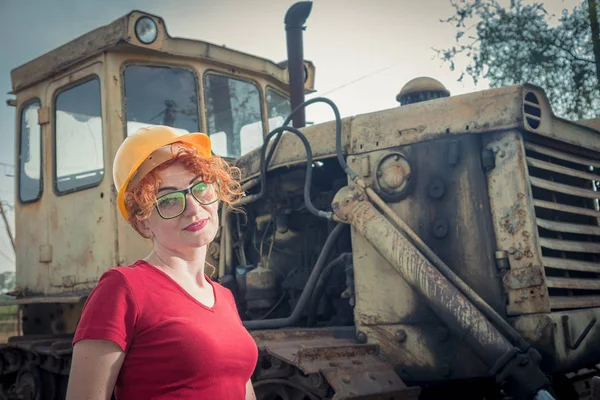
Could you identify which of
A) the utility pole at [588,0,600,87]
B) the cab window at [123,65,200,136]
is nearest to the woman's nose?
the cab window at [123,65,200,136]

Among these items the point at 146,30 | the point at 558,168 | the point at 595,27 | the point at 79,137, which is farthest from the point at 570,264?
the point at 595,27

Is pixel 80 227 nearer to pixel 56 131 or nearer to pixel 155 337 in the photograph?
pixel 56 131

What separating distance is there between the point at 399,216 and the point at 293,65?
2.02 metres

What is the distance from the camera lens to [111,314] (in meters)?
1.30

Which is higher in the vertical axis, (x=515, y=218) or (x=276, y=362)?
(x=515, y=218)

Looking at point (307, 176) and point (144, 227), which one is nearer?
point (144, 227)

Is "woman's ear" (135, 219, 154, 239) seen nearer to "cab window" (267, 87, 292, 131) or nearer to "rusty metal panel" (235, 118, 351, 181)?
"rusty metal panel" (235, 118, 351, 181)

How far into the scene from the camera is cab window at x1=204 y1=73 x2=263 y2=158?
16.3ft

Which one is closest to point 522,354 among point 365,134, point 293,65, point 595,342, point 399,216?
point 595,342

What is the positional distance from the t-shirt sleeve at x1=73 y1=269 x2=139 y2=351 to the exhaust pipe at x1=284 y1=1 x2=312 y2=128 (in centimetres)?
369

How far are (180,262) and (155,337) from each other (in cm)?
22

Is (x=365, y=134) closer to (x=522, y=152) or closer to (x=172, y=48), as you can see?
(x=522, y=152)

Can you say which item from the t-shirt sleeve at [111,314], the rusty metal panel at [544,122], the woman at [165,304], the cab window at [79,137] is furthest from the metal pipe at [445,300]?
the cab window at [79,137]

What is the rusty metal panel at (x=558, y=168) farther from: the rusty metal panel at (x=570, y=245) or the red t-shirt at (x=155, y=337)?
the red t-shirt at (x=155, y=337)
